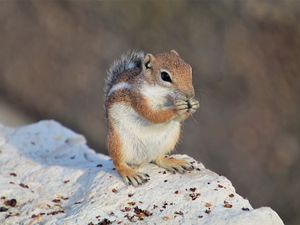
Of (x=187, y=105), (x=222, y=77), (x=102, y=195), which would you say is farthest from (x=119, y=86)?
(x=222, y=77)

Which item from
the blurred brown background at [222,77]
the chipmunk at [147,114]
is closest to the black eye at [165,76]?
the chipmunk at [147,114]

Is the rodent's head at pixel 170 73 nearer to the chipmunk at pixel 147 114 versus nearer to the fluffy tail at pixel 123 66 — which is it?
the chipmunk at pixel 147 114

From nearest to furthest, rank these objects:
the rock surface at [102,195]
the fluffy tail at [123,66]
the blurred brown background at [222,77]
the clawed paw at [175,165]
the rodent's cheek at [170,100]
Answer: the rock surface at [102,195], the rodent's cheek at [170,100], the clawed paw at [175,165], the fluffy tail at [123,66], the blurred brown background at [222,77]

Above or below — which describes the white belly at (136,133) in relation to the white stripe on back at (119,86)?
below

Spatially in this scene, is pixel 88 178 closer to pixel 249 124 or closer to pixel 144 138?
pixel 144 138

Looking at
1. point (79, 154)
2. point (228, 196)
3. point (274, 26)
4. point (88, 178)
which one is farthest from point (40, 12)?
point (228, 196)

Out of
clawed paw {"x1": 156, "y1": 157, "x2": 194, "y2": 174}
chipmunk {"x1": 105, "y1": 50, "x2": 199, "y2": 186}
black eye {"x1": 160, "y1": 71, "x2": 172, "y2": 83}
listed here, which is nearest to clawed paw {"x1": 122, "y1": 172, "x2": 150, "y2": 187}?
chipmunk {"x1": 105, "y1": 50, "x2": 199, "y2": 186}

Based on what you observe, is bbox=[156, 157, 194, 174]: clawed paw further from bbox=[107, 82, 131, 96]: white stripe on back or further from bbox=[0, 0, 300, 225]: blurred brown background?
bbox=[0, 0, 300, 225]: blurred brown background

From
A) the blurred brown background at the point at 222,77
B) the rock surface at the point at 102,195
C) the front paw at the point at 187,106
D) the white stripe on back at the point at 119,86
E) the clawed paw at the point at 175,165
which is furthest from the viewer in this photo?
the blurred brown background at the point at 222,77
